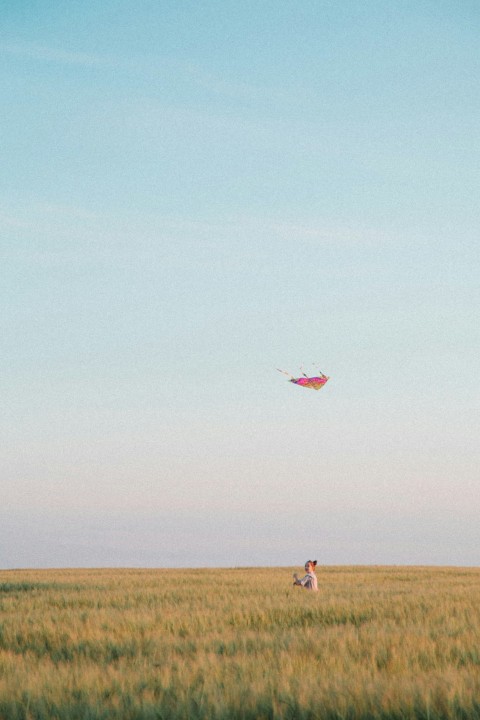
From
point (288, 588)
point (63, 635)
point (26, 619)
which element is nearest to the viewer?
point (63, 635)

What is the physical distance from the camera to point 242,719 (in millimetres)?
5453

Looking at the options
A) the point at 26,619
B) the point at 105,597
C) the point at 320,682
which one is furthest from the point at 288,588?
the point at 320,682

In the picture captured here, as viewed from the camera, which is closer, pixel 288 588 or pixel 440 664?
pixel 440 664

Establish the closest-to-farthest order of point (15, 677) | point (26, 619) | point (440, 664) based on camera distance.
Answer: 1. point (15, 677)
2. point (440, 664)
3. point (26, 619)

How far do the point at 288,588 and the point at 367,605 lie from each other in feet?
17.9

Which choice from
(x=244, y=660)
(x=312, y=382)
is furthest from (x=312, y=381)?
(x=244, y=660)

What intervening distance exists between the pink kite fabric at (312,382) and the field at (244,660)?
10393 mm

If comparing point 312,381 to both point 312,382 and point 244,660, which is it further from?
point 244,660

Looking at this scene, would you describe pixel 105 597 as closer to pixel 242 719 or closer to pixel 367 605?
pixel 367 605

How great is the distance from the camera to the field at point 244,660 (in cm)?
556

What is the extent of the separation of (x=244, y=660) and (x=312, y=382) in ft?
58.4

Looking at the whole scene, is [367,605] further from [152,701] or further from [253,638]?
[152,701]

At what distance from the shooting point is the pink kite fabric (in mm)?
24844

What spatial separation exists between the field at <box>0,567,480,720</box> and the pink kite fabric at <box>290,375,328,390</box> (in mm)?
10393
